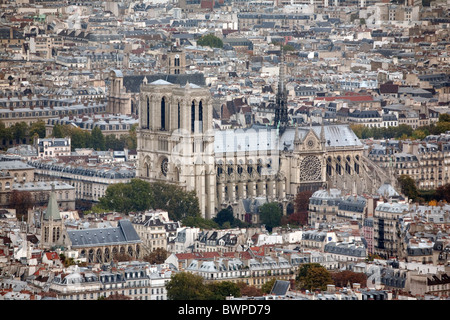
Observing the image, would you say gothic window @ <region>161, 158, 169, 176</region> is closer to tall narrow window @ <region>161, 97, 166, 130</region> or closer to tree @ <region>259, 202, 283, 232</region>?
tall narrow window @ <region>161, 97, 166, 130</region>

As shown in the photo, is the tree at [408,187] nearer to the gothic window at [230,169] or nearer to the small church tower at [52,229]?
the gothic window at [230,169]

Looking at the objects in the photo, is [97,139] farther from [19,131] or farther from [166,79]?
[19,131]

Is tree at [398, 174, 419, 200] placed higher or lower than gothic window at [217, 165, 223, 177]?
lower

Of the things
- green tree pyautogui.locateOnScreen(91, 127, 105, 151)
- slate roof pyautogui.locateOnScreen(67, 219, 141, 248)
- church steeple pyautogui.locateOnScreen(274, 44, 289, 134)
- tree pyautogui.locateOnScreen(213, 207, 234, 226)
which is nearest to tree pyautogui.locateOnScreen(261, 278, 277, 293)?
slate roof pyautogui.locateOnScreen(67, 219, 141, 248)
